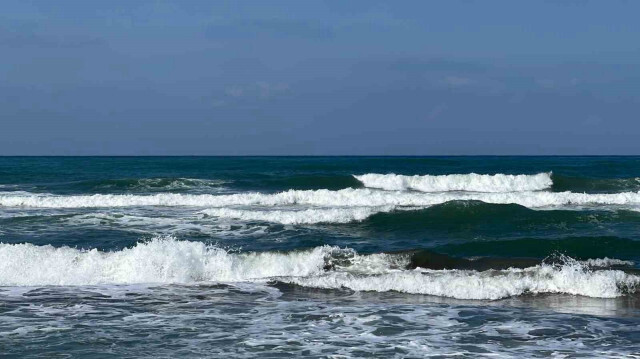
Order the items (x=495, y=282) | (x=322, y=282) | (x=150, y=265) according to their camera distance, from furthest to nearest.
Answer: (x=150, y=265) → (x=322, y=282) → (x=495, y=282)

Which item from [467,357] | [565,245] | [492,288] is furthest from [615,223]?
[467,357]

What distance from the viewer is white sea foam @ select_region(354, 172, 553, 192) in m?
34.2

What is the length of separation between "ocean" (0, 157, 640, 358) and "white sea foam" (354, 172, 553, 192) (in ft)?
29.7

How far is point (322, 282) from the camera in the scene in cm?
1204

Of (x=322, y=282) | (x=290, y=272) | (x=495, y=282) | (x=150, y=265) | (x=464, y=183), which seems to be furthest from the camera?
(x=464, y=183)

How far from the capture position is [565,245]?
16078mm

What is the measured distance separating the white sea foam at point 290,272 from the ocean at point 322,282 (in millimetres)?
30

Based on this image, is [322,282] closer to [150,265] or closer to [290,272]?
[290,272]

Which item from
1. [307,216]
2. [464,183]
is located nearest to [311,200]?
[307,216]

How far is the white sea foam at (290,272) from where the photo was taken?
11.5m

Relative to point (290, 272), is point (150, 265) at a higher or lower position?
higher

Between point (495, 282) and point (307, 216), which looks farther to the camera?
point (307, 216)

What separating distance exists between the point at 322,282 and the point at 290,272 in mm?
1561

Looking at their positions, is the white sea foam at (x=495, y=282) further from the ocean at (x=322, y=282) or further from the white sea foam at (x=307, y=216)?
the white sea foam at (x=307, y=216)
